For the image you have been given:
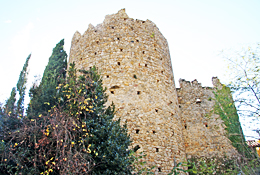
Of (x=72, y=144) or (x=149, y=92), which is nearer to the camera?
(x=72, y=144)

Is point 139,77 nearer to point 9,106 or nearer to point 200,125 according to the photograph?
point 200,125

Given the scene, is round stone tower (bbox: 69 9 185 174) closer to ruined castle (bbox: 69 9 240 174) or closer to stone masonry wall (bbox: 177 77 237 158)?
ruined castle (bbox: 69 9 240 174)

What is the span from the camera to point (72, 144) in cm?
389

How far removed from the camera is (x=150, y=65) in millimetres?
7984

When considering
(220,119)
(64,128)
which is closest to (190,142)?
(220,119)

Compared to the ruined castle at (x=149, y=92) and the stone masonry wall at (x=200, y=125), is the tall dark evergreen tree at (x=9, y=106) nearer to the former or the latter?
the ruined castle at (x=149, y=92)

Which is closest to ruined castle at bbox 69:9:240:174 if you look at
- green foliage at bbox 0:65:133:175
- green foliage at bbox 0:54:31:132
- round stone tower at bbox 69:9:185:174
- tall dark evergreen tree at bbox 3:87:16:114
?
round stone tower at bbox 69:9:185:174

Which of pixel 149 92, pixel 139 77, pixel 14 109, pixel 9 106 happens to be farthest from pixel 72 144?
pixel 139 77

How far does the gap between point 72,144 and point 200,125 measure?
277 inches

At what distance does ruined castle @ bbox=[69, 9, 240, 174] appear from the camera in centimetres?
661

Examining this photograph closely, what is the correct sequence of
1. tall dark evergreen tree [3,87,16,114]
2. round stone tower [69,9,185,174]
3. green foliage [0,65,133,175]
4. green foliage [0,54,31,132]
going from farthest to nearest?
round stone tower [69,9,185,174], tall dark evergreen tree [3,87,16,114], green foliage [0,54,31,132], green foliage [0,65,133,175]

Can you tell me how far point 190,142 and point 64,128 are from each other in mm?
6652

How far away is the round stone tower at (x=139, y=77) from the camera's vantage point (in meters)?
6.53

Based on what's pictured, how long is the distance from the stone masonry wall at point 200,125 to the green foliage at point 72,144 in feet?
17.8
